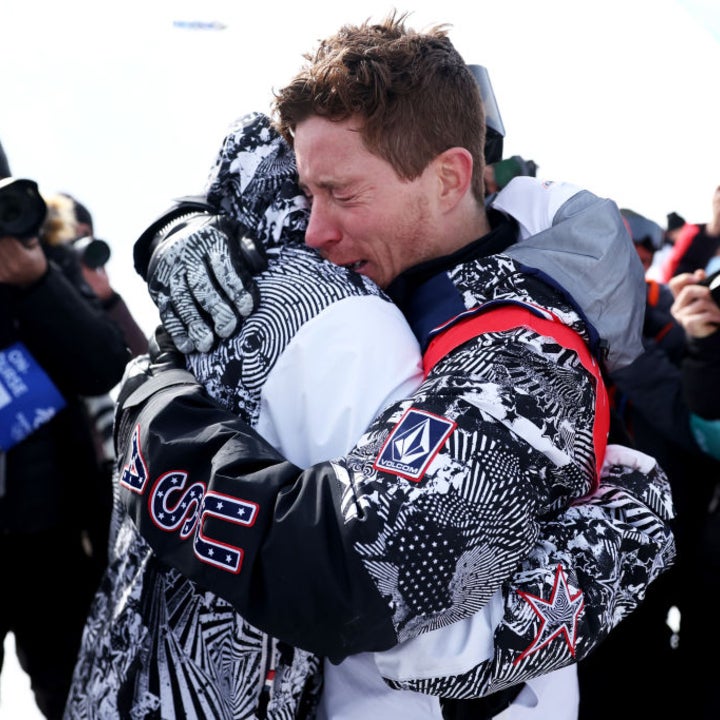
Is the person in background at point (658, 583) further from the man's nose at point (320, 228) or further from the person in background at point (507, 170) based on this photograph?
the man's nose at point (320, 228)

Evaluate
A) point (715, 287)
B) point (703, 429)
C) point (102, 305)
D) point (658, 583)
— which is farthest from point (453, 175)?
point (658, 583)

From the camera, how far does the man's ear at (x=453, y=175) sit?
1.25 metres

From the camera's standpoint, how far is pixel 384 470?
0.91 m

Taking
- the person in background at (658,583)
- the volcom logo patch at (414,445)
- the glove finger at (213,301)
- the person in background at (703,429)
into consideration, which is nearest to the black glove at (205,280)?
the glove finger at (213,301)

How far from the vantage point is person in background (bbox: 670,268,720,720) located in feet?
6.33

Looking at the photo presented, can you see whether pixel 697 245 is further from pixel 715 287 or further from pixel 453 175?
pixel 453 175

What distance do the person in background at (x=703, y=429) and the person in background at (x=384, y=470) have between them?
853 mm

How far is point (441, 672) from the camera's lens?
932 mm

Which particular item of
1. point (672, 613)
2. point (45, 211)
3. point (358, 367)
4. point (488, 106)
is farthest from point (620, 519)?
point (672, 613)

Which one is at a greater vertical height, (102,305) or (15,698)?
(102,305)

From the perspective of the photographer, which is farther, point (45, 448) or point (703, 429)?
point (703, 429)

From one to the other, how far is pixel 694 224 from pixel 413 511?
6.92 ft

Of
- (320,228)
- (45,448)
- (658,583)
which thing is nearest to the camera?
(320,228)

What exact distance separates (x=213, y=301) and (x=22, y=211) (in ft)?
3.04
